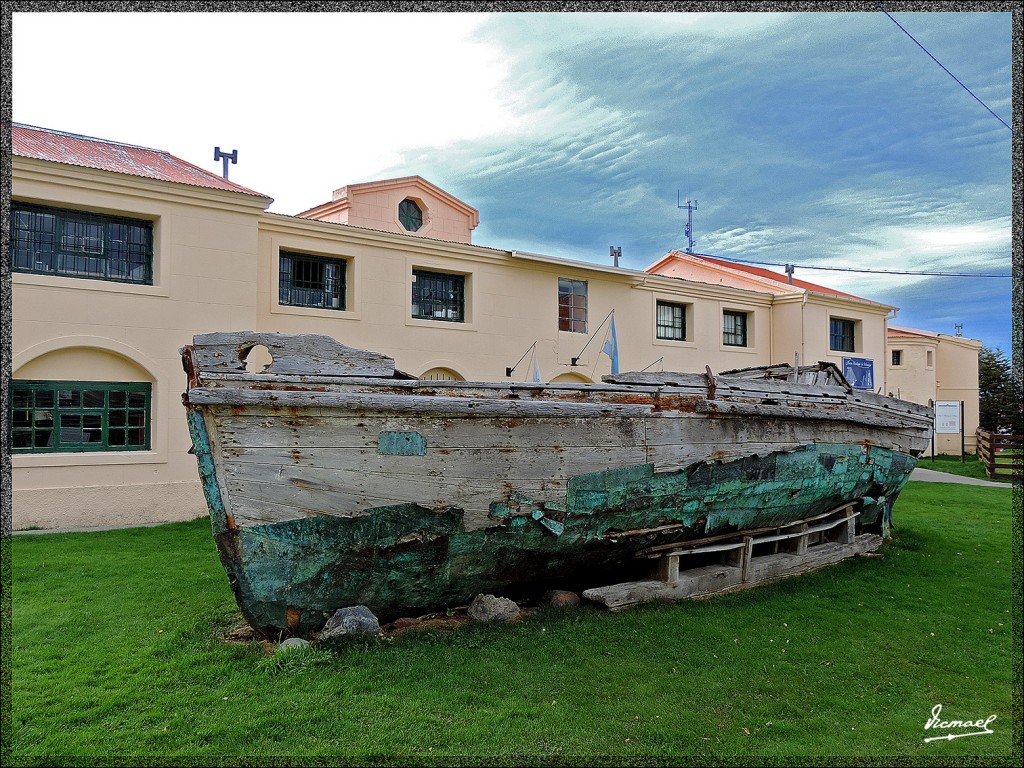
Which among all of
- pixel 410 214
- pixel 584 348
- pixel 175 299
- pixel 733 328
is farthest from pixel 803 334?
pixel 175 299

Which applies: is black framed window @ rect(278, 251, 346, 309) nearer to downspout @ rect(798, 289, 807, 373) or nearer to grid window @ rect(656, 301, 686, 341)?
grid window @ rect(656, 301, 686, 341)

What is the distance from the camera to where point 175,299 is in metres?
11.5

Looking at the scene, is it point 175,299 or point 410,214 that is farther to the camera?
point 410,214

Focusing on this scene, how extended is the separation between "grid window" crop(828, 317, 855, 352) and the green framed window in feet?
65.1

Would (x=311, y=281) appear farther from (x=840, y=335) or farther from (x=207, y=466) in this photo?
(x=840, y=335)

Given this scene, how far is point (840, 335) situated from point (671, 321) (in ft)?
23.8

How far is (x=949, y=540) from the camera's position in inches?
396

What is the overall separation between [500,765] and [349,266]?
38.4 ft

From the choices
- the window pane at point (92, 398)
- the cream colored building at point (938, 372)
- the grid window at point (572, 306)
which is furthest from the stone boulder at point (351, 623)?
the cream colored building at point (938, 372)

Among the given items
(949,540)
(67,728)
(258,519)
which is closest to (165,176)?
(258,519)

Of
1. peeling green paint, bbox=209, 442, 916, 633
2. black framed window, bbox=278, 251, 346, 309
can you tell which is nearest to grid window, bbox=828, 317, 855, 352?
black framed window, bbox=278, 251, 346, 309

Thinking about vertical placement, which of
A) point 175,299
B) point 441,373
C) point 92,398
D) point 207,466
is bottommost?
point 207,466

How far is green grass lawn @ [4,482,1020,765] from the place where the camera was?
144 inches

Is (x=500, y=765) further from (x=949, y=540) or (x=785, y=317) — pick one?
(x=785, y=317)
